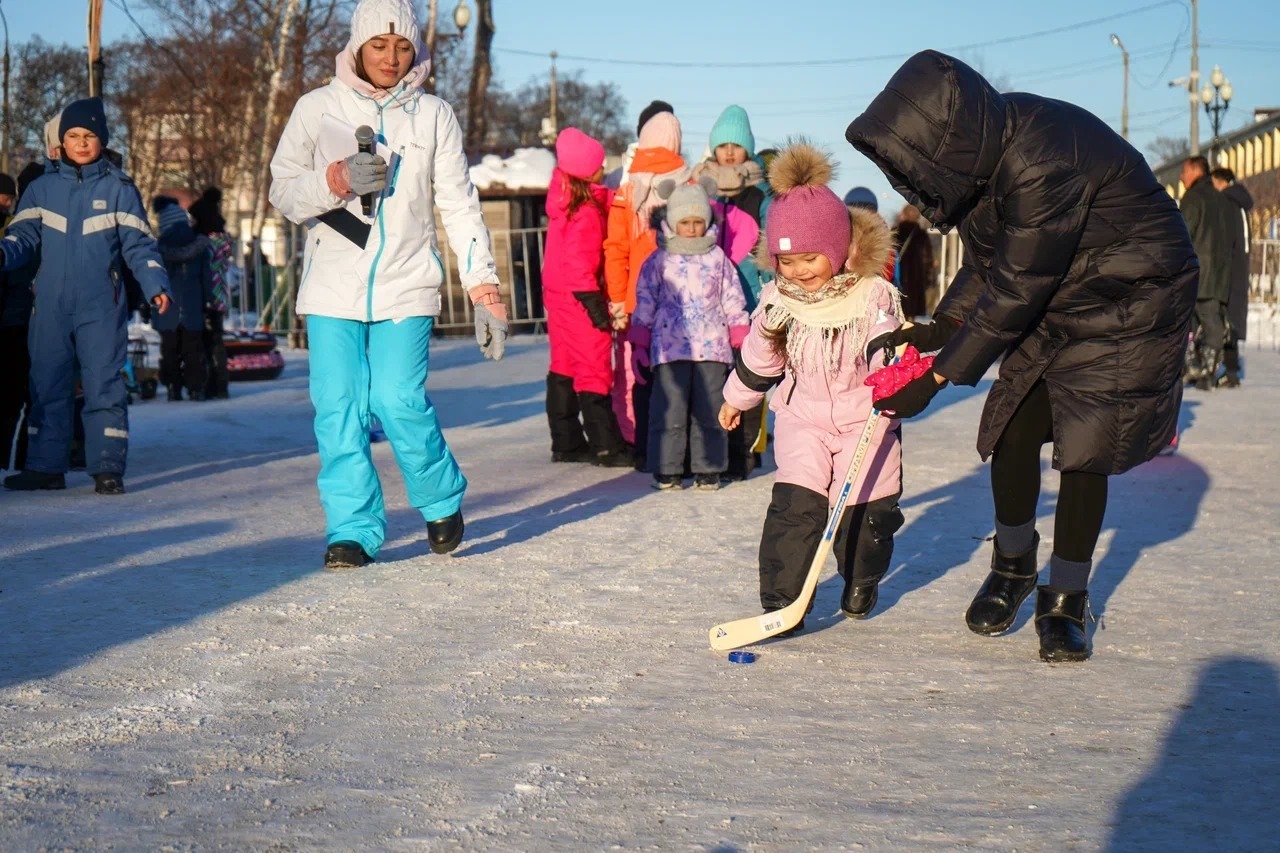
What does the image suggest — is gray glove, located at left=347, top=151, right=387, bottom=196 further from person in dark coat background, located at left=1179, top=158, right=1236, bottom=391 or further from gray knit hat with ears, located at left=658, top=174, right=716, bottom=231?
person in dark coat background, located at left=1179, top=158, right=1236, bottom=391

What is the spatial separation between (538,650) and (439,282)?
6.24 feet

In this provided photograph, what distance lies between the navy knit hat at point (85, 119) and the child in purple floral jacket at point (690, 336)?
2.82 m

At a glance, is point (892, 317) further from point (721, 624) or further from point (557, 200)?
point (557, 200)

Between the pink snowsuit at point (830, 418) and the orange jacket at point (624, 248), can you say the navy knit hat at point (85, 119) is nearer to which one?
the orange jacket at point (624, 248)

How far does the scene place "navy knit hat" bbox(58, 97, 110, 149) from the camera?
8.11 metres

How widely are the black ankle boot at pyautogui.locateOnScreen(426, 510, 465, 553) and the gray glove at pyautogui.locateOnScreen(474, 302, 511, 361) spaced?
0.71 meters

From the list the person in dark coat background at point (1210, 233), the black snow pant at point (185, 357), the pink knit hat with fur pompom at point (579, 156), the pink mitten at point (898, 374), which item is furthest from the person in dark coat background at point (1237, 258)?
the pink mitten at point (898, 374)

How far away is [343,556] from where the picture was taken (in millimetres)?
6004

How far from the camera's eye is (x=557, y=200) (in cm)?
916

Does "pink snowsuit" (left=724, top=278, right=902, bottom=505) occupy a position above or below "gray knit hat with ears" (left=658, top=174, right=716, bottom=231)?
below

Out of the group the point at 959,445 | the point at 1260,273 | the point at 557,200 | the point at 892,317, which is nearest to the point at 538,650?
the point at 892,317

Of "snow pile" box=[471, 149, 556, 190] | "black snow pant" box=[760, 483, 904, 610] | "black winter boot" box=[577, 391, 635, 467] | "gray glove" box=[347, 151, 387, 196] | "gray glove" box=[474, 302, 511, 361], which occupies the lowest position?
"black winter boot" box=[577, 391, 635, 467]

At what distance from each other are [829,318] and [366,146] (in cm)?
181

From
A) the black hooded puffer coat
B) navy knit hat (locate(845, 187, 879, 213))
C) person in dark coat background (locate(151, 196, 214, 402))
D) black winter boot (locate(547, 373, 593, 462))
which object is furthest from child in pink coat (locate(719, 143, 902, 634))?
person in dark coat background (locate(151, 196, 214, 402))
